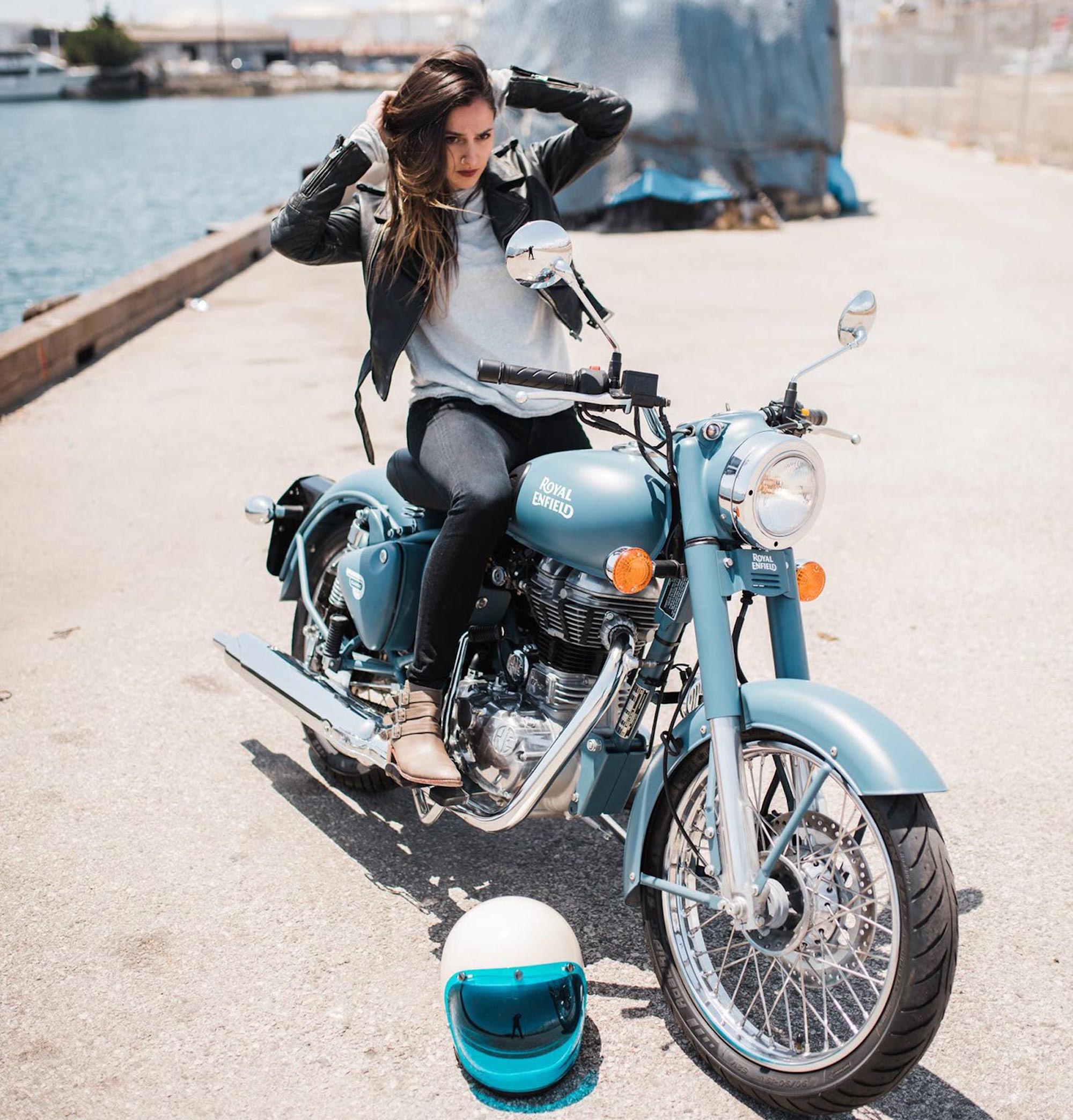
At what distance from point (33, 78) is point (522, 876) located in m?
140

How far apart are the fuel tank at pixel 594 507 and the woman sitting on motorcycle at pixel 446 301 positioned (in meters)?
0.12

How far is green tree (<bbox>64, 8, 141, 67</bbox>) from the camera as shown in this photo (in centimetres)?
13375

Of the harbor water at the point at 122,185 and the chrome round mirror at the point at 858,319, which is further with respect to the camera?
the harbor water at the point at 122,185

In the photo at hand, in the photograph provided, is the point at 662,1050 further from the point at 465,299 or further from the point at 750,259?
the point at 750,259

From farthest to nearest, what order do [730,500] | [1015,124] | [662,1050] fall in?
[1015,124] → [662,1050] → [730,500]

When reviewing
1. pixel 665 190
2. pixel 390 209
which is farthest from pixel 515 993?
pixel 665 190

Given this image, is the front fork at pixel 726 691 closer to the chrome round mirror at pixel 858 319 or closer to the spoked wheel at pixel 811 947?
the spoked wheel at pixel 811 947

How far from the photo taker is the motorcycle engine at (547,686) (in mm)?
3189

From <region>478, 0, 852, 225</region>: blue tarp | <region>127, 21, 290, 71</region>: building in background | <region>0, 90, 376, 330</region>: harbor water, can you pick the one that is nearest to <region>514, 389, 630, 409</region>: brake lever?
<region>0, 90, 376, 330</region>: harbor water

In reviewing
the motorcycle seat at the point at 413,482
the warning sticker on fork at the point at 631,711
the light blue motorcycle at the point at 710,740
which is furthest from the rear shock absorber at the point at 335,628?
the warning sticker on fork at the point at 631,711

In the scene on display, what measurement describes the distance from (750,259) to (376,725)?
12.9 meters

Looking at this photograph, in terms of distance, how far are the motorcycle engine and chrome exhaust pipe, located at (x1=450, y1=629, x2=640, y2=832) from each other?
0.05 m

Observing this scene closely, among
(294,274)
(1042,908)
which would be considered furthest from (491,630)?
(294,274)

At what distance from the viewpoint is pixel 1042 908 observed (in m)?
3.58
